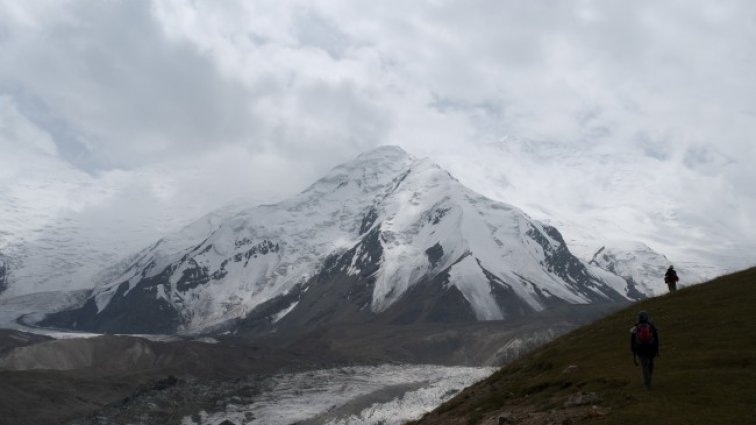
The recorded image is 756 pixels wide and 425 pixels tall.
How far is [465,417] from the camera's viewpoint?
37.6 metres

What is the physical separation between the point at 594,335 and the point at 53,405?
16075 cm

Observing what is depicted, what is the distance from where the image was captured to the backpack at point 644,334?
27400 millimetres

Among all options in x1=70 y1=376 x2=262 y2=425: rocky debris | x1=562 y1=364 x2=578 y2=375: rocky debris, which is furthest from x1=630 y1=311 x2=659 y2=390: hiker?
x1=70 y1=376 x2=262 y2=425: rocky debris

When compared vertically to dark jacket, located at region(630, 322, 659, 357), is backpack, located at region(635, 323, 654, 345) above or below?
above

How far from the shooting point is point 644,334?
27.5m

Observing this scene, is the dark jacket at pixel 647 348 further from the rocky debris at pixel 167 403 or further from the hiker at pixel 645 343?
the rocky debris at pixel 167 403

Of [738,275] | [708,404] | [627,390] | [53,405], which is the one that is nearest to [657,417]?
[708,404]

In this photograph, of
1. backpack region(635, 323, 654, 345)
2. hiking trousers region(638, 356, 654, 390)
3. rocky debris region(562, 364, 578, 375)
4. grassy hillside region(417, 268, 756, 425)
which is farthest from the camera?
rocky debris region(562, 364, 578, 375)

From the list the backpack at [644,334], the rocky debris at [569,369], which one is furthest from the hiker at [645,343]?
the rocky debris at [569,369]

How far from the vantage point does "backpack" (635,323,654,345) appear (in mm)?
27400

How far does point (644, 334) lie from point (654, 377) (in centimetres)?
355

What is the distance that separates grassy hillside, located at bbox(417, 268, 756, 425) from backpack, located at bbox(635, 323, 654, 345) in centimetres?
205

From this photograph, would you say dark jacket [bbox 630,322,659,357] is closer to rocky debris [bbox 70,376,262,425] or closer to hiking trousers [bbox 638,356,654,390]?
hiking trousers [bbox 638,356,654,390]

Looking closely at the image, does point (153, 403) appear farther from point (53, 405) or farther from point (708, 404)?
point (708, 404)
